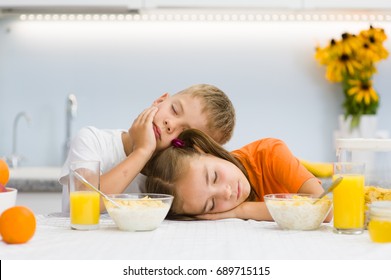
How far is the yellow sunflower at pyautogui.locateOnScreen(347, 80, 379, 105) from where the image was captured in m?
3.12

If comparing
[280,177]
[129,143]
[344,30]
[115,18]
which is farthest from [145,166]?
[344,30]

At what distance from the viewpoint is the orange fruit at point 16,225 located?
46.1 inches

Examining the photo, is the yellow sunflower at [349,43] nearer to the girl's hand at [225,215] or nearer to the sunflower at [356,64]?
the sunflower at [356,64]

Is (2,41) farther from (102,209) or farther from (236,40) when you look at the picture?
(102,209)

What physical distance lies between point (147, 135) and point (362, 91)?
1.67 metres

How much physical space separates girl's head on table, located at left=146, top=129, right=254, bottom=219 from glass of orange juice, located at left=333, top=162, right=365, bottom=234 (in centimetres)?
31

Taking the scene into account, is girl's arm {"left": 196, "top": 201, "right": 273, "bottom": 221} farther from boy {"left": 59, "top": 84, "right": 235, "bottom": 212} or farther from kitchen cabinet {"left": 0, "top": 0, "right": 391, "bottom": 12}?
kitchen cabinet {"left": 0, "top": 0, "right": 391, "bottom": 12}

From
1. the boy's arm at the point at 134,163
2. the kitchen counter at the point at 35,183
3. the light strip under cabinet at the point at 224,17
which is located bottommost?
the kitchen counter at the point at 35,183

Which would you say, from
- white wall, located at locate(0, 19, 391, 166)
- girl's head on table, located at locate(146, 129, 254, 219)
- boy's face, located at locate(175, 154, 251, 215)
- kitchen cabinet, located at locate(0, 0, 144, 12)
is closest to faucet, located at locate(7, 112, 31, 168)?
white wall, located at locate(0, 19, 391, 166)

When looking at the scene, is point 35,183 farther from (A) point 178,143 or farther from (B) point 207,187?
(B) point 207,187

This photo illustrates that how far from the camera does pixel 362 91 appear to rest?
3.12 meters

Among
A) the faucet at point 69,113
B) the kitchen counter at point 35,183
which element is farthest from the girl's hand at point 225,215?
the faucet at point 69,113

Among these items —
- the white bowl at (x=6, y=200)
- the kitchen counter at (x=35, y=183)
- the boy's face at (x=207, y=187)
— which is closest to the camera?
the white bowl at (x=6, y=200)

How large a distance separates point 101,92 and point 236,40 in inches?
28.3
